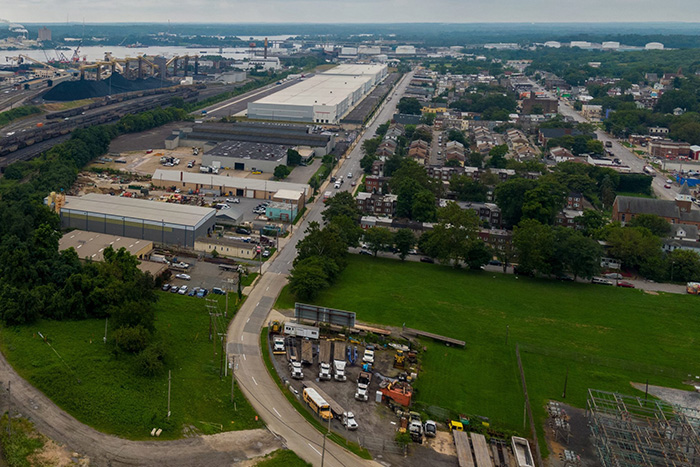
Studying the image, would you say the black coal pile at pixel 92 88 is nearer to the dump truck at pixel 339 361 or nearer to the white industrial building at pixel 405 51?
the dump truck at pixel 339 361

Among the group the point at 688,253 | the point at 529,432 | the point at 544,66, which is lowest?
the point at 529,432

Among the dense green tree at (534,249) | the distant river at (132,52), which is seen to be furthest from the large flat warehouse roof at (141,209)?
the distant river at (132,52)

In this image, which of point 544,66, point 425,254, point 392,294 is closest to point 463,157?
point 425,254

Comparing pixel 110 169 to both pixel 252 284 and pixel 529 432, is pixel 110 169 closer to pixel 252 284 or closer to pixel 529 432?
pixel 252 284

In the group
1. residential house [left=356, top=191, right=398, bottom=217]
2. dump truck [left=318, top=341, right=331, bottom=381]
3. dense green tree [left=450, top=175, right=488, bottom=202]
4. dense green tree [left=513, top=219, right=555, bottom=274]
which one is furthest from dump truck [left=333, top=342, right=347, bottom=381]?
dense green tree [left=450, top=175, right=488, bottom=202]

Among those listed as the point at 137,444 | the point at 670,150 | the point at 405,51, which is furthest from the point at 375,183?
the point at 405,51

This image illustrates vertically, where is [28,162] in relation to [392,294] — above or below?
above

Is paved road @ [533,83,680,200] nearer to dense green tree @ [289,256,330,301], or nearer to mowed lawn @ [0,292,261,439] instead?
dense green tree @ [289,256,330,301]
